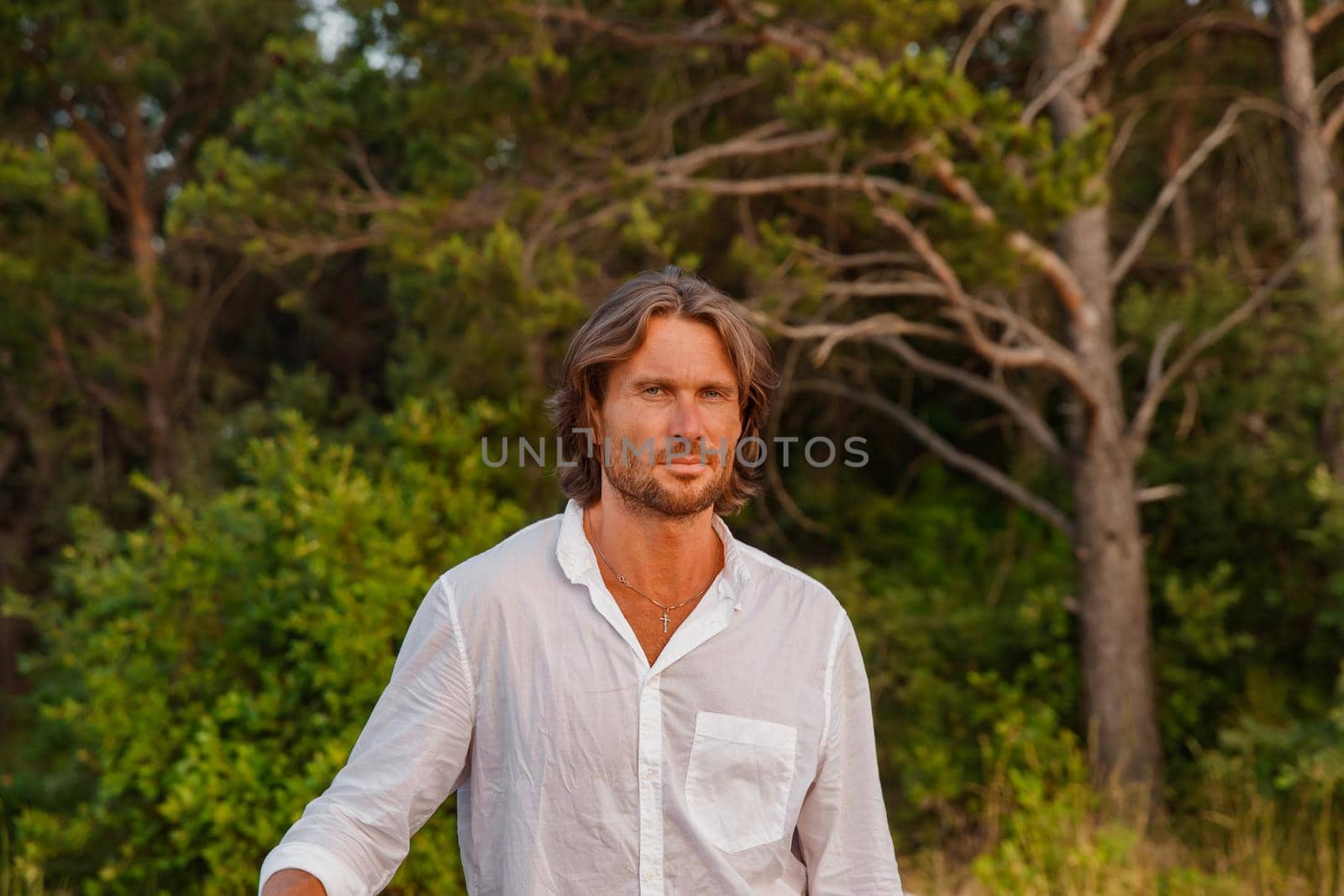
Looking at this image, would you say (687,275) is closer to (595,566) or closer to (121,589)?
(595,566)

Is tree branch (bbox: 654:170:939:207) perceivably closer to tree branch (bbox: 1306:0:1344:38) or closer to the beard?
tree branch (bbox: 1306:0:1344:38)

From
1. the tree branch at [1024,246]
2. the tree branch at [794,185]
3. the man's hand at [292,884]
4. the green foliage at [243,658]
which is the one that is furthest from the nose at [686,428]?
the tree branch at [794,185]

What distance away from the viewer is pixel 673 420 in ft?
6.29

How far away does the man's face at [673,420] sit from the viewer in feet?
6.23

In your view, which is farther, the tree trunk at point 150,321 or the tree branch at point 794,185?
the tree trunk at point 150,321

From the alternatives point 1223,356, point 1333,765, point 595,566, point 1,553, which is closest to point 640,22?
point 1223,356

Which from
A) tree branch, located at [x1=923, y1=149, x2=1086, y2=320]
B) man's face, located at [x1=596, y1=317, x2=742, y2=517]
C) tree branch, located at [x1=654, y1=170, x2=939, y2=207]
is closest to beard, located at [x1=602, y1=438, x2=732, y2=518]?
man's face, located at [x1=596, y1=317, x2=742, y2=517]

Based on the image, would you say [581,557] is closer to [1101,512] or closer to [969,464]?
[1101,512]

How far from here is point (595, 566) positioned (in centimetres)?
195

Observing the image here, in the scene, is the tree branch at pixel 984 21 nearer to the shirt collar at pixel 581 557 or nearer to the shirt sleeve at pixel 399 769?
the shirt collar at pixel 581 557

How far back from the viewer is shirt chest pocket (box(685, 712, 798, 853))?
1.84 meters

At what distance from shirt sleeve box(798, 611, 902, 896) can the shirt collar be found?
0.18m

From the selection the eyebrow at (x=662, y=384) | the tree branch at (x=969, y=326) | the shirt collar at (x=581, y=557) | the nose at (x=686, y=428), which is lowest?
the shirt collar at (x=581, y=557)

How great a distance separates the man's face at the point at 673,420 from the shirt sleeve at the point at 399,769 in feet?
1.13
